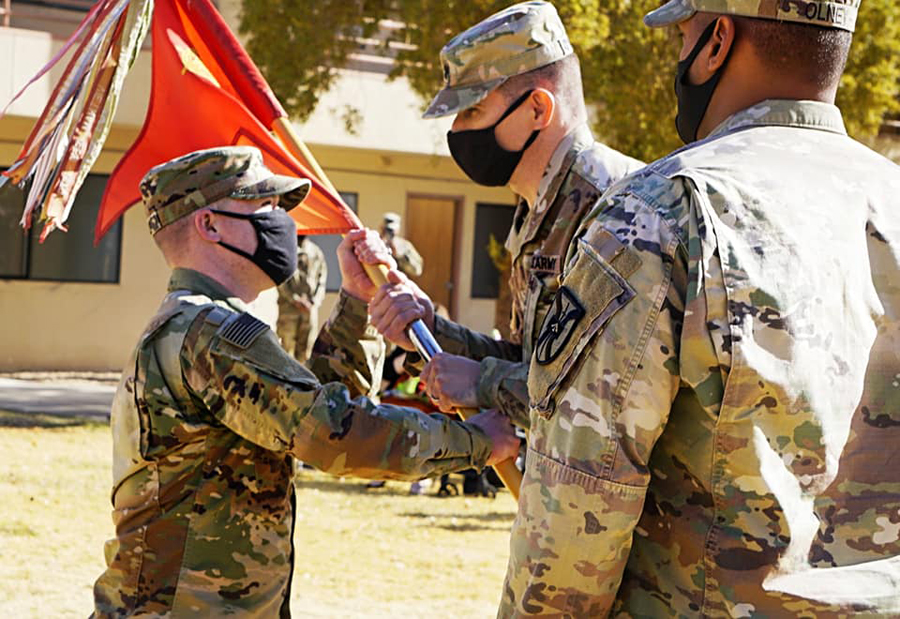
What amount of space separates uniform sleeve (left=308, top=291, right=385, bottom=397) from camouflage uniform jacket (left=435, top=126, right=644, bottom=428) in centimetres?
50

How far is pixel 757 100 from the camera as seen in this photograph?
2.27 meters

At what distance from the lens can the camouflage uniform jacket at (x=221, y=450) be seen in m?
3.40

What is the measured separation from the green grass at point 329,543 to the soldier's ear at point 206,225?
4009mm

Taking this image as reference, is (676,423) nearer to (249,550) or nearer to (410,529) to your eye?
(249,550)

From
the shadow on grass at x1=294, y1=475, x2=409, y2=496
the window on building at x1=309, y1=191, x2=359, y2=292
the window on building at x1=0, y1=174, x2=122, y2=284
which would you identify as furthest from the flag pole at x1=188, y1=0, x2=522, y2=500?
the window on building at x1=309, y1=191, x2=359, y2=292

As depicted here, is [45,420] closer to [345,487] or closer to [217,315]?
[345,487]

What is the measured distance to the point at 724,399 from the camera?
6.71 ft

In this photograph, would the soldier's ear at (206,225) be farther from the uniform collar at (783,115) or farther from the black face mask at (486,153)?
the uniform collar at (783,115)

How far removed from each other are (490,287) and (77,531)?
13149mm

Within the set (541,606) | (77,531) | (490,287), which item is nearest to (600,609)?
(541,606)

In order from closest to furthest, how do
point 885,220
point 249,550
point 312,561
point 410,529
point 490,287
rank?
1. point 885,220
2. point 249,550
3. point 312,561
4. point 410,529
5. point 490,287

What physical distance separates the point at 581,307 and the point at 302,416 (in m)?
1.42

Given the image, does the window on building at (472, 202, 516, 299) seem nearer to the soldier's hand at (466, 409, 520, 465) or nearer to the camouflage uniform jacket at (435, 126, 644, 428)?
the camouflage uniform jacket at (435, 126, 644, 428)

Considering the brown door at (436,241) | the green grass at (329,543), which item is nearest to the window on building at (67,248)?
the brown door at (436,241)
